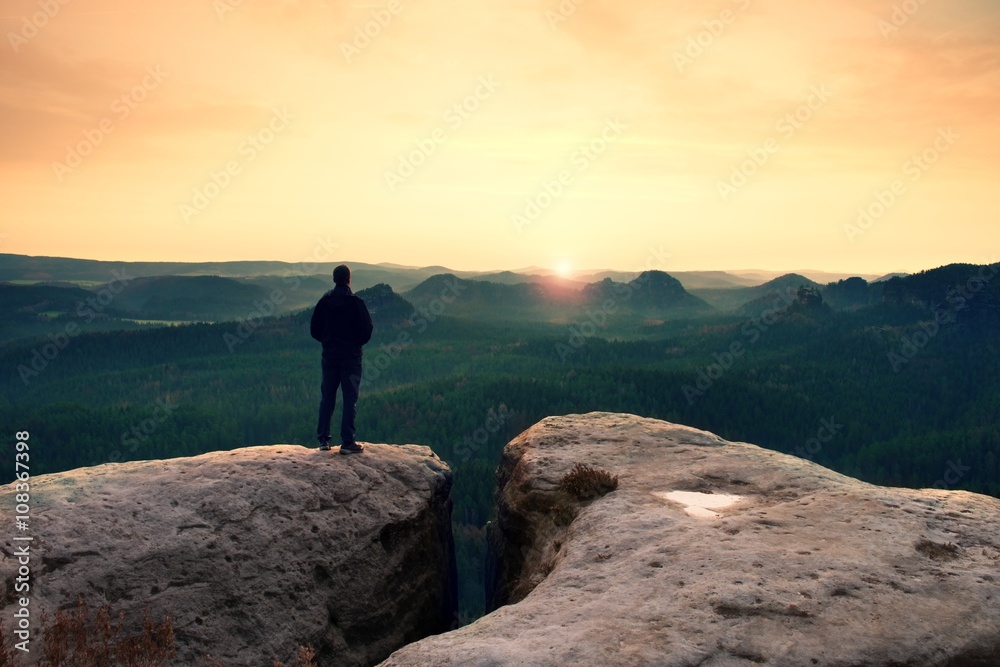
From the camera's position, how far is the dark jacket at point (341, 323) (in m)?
16.9

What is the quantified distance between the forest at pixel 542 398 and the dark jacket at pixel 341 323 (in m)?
49.5

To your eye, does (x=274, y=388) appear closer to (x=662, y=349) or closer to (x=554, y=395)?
(x=554, y=395)

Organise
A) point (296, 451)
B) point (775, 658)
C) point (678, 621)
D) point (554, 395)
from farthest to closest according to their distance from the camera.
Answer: point (554, 395) < point (296, 451) < point (678, 621) < point (775, 658)

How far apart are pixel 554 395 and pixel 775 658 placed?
11163cm

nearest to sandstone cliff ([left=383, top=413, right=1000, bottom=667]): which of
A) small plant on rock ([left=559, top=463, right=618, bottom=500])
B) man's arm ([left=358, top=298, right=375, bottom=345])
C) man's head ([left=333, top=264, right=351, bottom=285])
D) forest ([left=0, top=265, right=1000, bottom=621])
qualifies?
small plant on rock ([left=559, top=463, right=618, bottom=500])


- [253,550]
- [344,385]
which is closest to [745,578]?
[253,550]

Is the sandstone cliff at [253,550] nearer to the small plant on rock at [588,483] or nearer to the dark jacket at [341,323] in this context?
the dark jacket at [341,323]

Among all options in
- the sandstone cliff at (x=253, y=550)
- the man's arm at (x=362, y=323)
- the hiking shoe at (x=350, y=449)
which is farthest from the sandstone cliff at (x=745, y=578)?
the man's arm at (x=362, y=323)

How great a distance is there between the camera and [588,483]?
50.2 feet

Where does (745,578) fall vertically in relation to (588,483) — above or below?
above

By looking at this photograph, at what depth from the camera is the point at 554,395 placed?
11938 centimetres

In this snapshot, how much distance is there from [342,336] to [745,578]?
11306 millimetres

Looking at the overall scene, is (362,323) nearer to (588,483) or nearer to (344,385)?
(344,385)

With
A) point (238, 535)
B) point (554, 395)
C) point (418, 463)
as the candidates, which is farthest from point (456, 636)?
point (554, 395)
